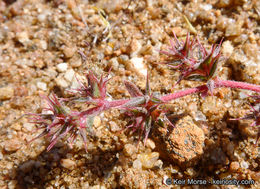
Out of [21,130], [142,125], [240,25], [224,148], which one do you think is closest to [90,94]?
[142,125]

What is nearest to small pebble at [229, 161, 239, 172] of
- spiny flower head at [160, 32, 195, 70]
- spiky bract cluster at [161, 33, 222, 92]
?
spiky bract cluster at [161, 33, 222, 92]

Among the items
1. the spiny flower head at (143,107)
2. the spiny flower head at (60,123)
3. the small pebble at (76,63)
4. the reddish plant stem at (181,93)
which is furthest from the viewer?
the small pebble at (76,63)

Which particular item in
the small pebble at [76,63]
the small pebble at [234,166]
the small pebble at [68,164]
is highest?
the small pebble at [76,63]

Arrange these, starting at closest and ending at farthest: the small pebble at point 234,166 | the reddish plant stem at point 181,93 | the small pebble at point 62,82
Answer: the reddish plant stem at point 181,93 → the small pebble at point 234,166 → the small pebble at point 62,82

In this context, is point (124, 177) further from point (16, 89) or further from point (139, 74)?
point (16, 89)

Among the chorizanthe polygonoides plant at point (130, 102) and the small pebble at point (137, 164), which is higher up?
the chorizanthe polygonoides plant at point (130, 102)

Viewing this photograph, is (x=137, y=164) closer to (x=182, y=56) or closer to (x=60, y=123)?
(x=60, y=123)

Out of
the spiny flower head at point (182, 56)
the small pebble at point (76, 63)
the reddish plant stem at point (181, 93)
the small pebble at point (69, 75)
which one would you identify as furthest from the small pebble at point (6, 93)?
the spiny flower head at point (182, 56)

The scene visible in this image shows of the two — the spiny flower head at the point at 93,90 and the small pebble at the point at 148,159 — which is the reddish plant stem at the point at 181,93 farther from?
the small pebble at the point at 148,159

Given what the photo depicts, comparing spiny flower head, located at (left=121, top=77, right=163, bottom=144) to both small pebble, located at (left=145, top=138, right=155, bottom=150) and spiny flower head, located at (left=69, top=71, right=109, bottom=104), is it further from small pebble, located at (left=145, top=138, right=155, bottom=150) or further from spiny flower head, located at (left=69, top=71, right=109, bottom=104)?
small pebble, located at (left=145, top=138, right=155, bottom=150)
